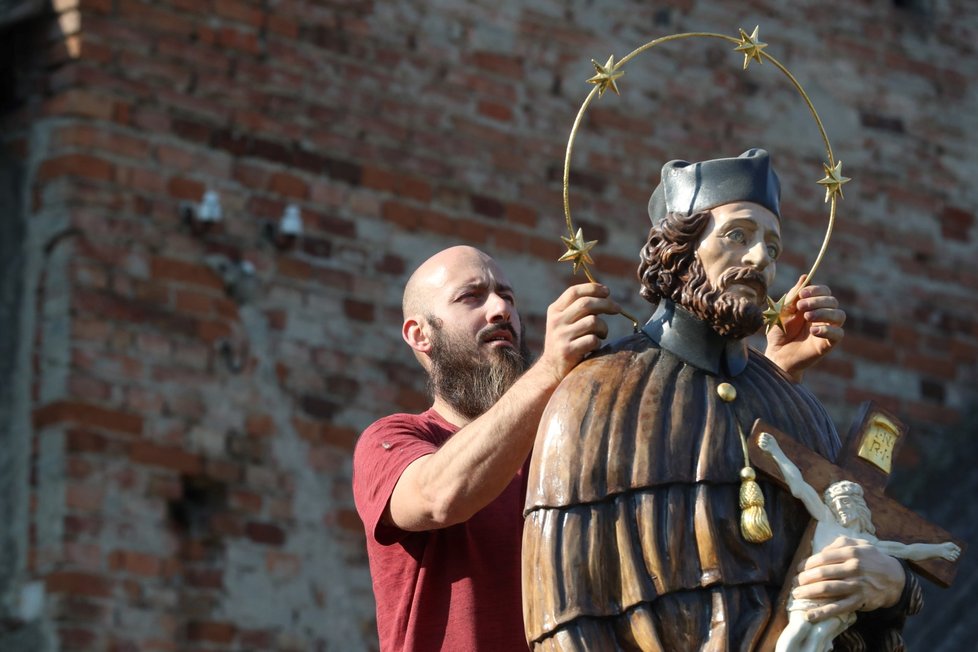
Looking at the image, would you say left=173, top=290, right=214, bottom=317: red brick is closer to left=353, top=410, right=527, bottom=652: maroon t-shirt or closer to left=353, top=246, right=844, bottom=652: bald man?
left=353, top=246, right=844, bottom=652: bald man

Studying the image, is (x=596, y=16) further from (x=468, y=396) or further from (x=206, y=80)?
(x=468, y=396)

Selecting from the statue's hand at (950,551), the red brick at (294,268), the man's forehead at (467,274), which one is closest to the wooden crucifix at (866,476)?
the statue's hand at (950,551)

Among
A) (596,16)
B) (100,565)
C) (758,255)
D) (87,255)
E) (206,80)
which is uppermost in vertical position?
(596,16)

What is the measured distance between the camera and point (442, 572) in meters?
5.46

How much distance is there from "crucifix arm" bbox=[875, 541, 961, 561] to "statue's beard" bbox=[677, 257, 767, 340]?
46 cm

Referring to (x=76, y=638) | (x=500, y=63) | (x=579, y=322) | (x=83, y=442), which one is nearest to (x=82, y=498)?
(x=83, y=442)

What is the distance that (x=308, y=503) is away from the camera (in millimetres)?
9234

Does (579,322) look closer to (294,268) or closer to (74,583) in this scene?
(74,583)

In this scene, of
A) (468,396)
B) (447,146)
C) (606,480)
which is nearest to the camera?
(606,480)

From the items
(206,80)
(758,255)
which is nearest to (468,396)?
(758,255)

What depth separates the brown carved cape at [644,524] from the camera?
15.1 ft

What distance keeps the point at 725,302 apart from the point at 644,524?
45cm

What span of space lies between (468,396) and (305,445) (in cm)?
349

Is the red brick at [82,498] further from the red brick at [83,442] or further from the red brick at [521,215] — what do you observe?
the red brick at [521,215]
